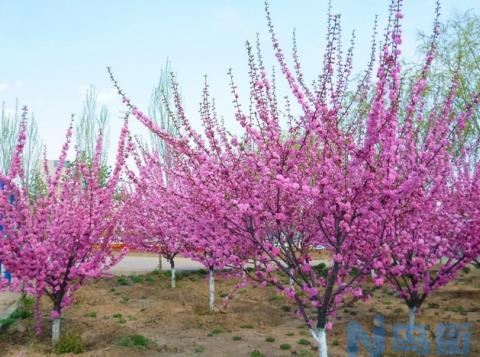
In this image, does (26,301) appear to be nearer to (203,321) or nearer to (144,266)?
(203,321)

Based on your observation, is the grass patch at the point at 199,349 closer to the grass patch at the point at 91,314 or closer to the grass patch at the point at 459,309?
the grass patch at the point at 91,314

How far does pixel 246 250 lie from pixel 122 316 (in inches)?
242

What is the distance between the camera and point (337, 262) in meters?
5.62

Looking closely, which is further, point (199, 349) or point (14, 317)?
point (14, 317)

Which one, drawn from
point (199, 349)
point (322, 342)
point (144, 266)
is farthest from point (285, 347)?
point (144, 266)

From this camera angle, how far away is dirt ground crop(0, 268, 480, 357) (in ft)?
27.7

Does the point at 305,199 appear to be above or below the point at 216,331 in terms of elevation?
above

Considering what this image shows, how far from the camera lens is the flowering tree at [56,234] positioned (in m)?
7.73

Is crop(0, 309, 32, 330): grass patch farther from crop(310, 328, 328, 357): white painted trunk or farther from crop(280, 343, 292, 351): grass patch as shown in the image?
crop(310, 328, 328, 357): white painted trunk

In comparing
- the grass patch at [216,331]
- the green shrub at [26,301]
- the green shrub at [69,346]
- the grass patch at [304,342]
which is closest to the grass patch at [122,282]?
the green shrub at [26,301]

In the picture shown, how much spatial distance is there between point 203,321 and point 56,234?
4.18 m

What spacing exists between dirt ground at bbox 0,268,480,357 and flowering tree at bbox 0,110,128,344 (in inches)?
52.0

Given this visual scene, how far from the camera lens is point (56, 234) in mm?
8109

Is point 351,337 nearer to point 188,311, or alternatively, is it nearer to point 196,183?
point 188,311
